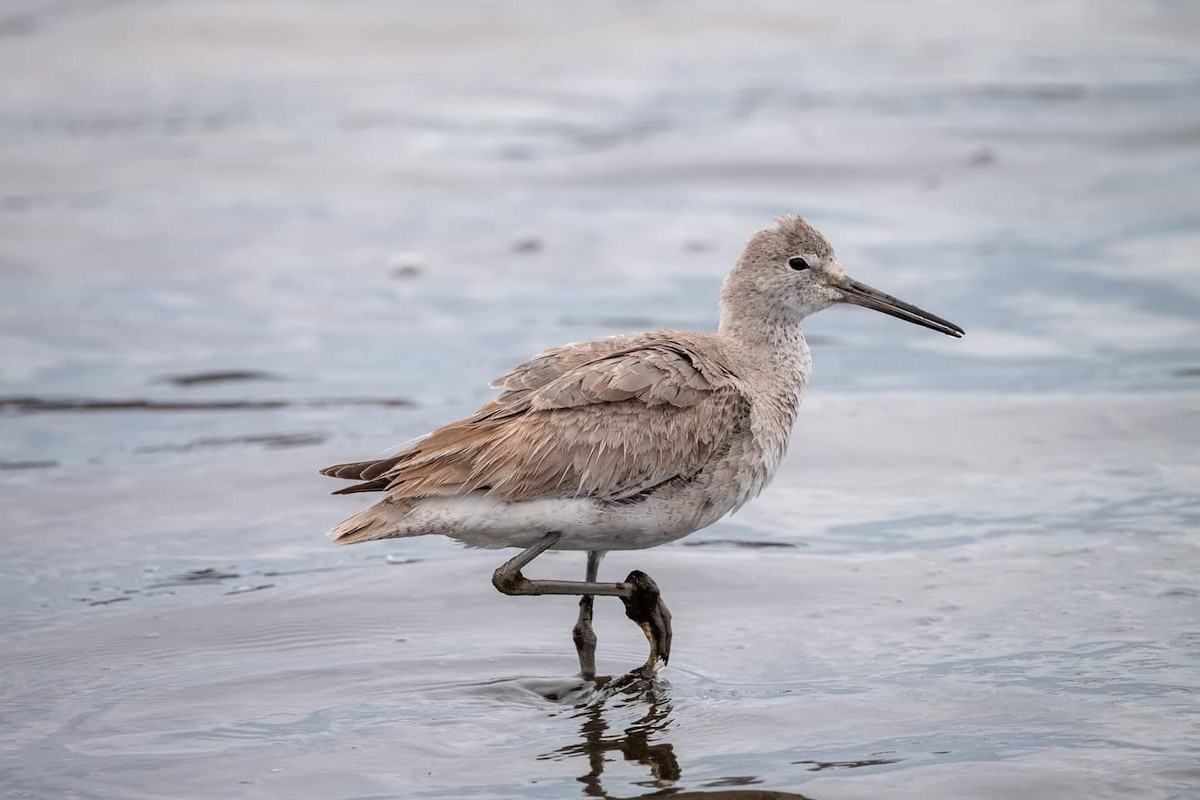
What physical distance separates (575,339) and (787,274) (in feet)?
13.4

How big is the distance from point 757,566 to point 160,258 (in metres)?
6.67

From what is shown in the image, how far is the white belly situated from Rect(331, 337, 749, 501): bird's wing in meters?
0.05

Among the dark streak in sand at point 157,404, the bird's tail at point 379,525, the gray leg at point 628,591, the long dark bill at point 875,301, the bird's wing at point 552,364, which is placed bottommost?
the gray leg at point 628,591

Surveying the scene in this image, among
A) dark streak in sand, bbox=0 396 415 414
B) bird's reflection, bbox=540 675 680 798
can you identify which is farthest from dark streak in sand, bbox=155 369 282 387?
bird's reflection, bbox=540 675 680 798

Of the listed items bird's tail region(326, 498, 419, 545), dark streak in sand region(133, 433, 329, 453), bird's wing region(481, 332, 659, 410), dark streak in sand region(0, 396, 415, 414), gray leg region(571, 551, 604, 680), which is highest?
bird's wing region(481, 332, 659, 410)

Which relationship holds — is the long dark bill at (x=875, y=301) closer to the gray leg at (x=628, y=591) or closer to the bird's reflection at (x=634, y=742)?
the gray leg at (x=628, y=591)

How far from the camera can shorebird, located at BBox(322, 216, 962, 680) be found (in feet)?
19.5

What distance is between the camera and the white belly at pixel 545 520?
19.4 ft

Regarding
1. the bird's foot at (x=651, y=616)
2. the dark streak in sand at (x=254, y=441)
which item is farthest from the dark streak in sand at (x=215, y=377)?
the bird's foot at (x=651, y=616)

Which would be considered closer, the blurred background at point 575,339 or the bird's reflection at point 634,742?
the bird's reflection at point 634,742

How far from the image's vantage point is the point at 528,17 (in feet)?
64.7

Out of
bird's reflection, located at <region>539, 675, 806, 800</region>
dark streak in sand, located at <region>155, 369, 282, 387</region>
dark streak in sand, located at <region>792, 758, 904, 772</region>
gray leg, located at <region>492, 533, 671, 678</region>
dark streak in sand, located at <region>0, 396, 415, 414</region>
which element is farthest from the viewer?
dark streak in sand, located at <region>155, 369, 282, 387</region>

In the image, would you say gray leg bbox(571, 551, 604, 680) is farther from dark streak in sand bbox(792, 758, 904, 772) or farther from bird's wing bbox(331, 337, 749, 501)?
dark streak in sand bbox(792, 758, 904, 772)

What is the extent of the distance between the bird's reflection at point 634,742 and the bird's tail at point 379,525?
2.98ft
